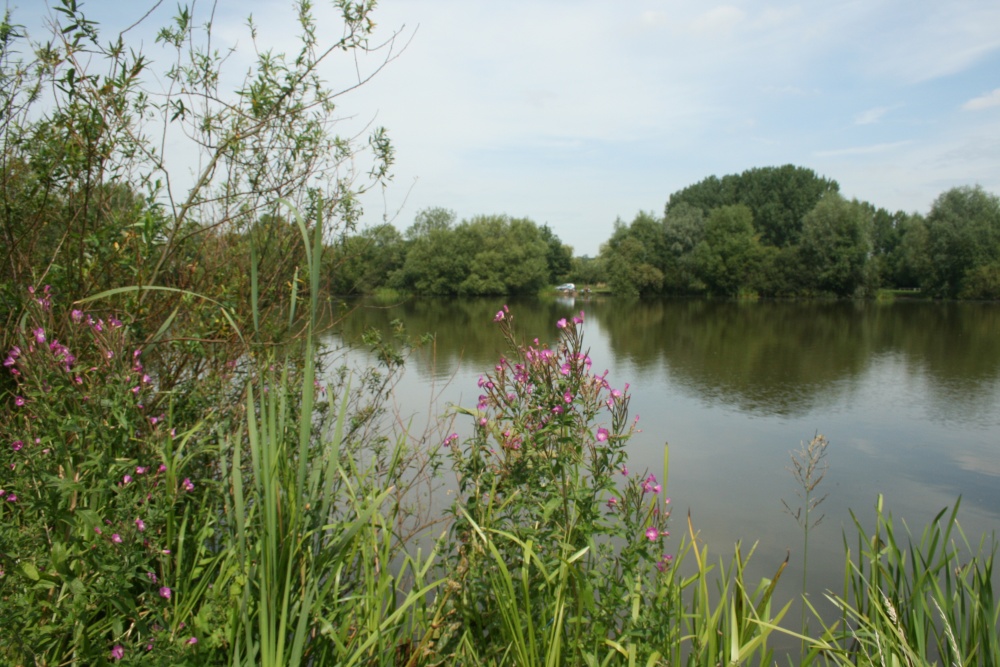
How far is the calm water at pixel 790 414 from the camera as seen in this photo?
714 cm

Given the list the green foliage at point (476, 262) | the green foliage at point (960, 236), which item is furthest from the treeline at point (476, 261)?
the green foliage at point (960, 236)

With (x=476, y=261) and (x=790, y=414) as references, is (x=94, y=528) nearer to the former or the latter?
(x=790, y=414)

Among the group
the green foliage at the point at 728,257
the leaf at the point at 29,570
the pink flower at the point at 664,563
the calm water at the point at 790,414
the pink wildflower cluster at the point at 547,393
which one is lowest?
the calm water at the point at 790,414

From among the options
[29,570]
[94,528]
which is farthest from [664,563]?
[29,570]

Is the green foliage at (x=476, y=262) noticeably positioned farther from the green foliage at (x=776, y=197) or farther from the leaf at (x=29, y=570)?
the leaf at (x=29, y=570)

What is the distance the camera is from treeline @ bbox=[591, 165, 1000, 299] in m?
44.5

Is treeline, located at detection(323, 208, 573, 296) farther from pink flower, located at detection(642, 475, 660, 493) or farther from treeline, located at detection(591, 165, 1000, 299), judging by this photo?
pink flower, located at detection(642, 475, 660, 493)

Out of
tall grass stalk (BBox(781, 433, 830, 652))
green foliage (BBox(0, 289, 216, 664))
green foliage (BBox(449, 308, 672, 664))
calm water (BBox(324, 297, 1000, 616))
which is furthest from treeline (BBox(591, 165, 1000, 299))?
green foliage (BBox(0, 289, 216, 664))

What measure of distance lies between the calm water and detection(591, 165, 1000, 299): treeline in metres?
22.3

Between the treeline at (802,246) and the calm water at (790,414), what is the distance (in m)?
22.3

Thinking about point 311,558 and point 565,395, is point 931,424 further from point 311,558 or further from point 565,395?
point 311,558

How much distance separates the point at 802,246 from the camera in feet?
167

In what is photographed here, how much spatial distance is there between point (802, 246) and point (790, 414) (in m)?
42.9

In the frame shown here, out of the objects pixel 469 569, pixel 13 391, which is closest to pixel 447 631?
pixel 469 569
